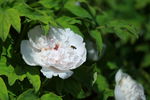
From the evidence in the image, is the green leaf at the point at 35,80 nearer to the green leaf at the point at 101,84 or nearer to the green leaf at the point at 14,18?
the green leaf at the point at 14,18

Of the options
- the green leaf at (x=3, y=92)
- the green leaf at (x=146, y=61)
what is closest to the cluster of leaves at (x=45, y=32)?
the green leaf at (x=3, y=92)

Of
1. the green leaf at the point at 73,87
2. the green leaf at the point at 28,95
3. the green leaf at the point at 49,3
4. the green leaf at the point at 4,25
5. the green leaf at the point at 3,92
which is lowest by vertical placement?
the green leaf at the point at 73,87

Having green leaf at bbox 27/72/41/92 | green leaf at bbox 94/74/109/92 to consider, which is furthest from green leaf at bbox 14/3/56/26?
green leaf at bbox 94/74/109/92

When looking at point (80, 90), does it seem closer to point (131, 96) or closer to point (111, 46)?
point (131, 96)

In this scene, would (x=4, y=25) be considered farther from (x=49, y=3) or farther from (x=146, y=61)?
(x=146, y=61)

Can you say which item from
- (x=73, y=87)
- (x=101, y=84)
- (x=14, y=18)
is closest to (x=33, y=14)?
(x=14, y=18)

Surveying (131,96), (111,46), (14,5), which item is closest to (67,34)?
(14,5)

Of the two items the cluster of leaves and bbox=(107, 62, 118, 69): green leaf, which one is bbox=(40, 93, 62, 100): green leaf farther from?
bbox=(107, 62, 118, 69): green leaf
